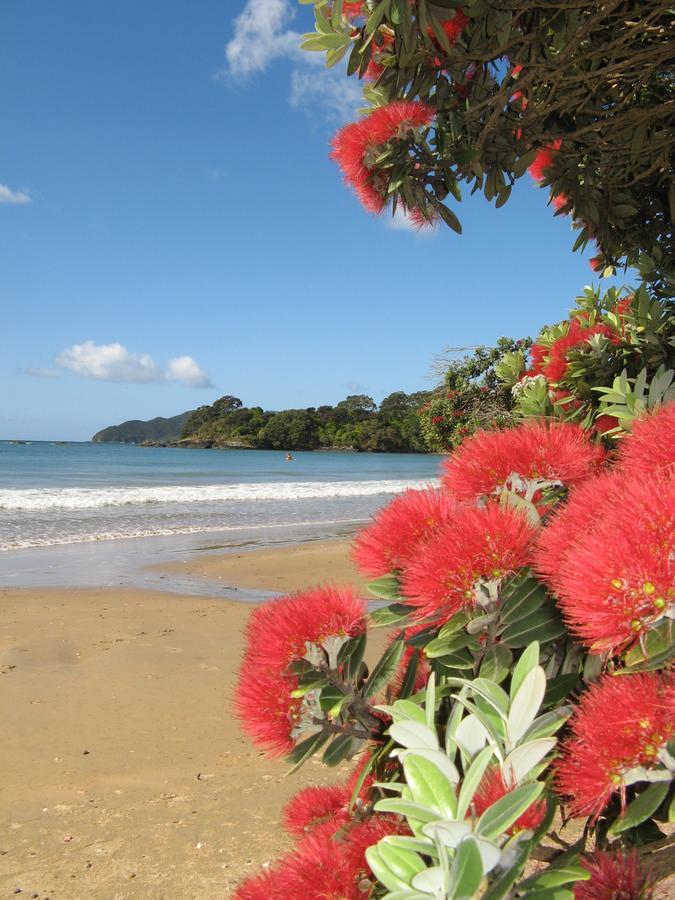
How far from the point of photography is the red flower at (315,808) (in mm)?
1190

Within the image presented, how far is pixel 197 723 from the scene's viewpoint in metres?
4.43

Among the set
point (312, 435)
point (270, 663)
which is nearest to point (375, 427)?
point (312, 435)

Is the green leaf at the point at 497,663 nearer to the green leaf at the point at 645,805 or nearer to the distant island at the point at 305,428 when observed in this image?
the green leaf at the point at 645,805

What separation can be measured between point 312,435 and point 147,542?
3033 inches

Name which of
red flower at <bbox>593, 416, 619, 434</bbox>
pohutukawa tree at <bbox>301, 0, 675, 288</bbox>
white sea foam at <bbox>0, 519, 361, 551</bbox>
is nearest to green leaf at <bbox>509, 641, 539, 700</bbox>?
red flower at <bbox>593, 416, 619, 434</bbox>

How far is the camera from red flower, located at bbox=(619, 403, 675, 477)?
0.91 metres

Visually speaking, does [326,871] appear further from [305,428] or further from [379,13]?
[305,428]

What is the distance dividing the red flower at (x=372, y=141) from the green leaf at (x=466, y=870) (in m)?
1.80

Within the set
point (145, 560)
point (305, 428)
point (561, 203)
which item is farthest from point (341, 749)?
point (305, 428)

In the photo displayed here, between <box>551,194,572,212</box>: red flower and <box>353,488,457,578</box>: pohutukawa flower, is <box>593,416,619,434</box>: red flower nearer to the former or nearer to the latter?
<box>551,194,572,212</box>: red flower

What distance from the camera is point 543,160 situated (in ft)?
7.41

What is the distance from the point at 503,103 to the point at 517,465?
1.29 meters

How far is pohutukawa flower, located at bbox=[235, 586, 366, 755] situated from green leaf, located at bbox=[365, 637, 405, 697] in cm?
8

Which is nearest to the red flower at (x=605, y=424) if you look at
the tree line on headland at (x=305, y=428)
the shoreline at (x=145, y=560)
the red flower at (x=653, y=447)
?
the red flower at (x=653, y=447)
